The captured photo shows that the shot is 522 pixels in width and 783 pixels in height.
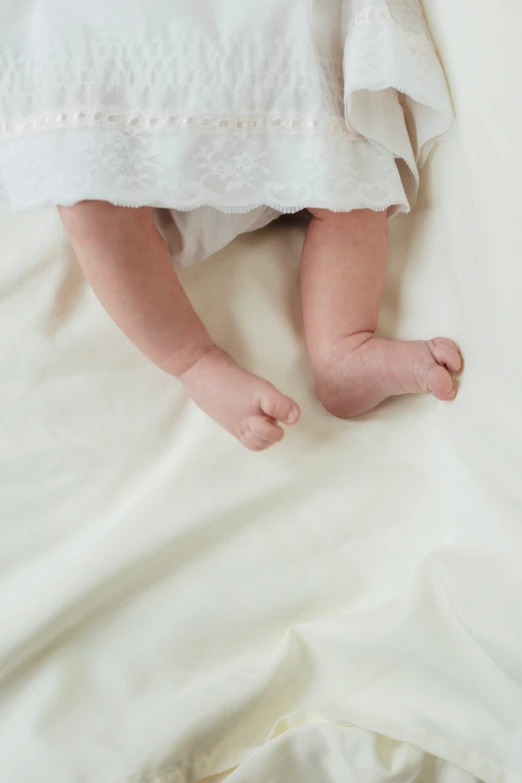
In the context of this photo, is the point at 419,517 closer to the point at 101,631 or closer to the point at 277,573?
the point at 277,573

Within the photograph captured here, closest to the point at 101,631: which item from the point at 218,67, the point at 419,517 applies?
the point at 419,517

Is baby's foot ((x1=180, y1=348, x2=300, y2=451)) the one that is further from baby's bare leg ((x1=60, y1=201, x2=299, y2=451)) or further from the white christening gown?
the white christening gown

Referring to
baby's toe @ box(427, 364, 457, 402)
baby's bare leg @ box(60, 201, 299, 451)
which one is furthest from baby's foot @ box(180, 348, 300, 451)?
baby's toe @ box(427, 364, 457, 402)

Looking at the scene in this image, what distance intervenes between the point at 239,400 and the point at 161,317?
5.1 inches

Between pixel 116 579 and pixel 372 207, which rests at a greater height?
pixel 372 207

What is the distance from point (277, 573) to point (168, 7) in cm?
59

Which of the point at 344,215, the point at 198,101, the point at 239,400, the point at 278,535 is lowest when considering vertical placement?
the point at 278,535

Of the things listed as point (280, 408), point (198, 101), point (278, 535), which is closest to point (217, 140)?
point (198, 101)

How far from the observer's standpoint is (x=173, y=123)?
2.29ft

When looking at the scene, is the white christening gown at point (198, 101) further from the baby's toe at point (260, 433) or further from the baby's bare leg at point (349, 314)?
the baby's toe at point (260, 433)

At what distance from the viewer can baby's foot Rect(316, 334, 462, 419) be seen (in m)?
0.73

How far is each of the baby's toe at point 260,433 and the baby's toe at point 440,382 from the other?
0.17 meters

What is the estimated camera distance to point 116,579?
2.22ft

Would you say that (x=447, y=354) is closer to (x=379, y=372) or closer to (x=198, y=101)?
(x=379, y=372)
